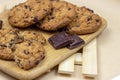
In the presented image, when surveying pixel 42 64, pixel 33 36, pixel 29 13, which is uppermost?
pixel 29 13

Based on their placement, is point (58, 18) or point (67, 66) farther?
point (58, 18)

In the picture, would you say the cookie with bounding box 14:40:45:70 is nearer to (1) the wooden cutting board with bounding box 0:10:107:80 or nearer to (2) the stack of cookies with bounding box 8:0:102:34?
(1) the wooden cutting board with bounding box 0:10:107:80

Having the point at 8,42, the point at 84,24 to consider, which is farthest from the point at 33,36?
the point at 84,24

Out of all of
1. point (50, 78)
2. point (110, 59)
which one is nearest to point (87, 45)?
point (110, 59)

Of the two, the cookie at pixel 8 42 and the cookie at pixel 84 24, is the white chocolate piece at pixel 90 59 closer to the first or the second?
the cookie at pixel 84 24

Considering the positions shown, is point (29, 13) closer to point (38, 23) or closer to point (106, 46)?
point (38, 23)

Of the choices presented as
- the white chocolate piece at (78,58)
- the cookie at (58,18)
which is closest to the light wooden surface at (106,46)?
the white chocolate piece at (78,58)
